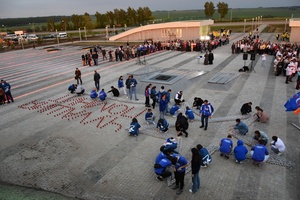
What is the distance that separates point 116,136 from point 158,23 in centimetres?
4144

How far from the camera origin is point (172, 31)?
156 feet

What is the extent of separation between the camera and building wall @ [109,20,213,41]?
45.7 metres

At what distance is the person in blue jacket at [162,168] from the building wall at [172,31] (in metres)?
40.6

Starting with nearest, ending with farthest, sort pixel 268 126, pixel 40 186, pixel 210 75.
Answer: pixel 40 186
pixel 268 126
pixel 210 75

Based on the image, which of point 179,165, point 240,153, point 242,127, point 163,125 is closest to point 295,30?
point 242,127

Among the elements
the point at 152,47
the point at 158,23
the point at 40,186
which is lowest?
the point at 40,186

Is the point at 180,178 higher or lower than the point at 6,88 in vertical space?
lower

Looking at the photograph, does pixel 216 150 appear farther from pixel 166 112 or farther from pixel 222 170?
pixel 166 112

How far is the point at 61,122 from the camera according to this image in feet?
44.0

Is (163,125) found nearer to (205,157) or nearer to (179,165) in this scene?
(205,157)

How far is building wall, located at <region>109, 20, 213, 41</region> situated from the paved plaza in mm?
27210

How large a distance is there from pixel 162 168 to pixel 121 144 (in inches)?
124

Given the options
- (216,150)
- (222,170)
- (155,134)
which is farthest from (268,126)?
(155,134)

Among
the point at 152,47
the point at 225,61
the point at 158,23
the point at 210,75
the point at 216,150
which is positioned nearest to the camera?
the point at 216,150
